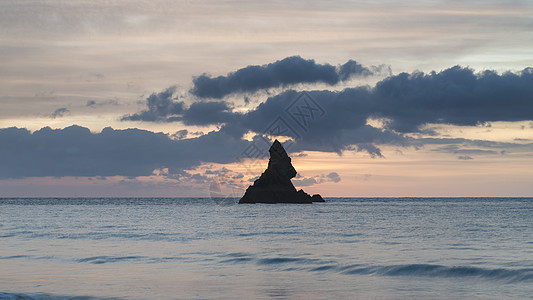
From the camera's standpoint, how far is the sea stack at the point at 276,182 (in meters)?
150

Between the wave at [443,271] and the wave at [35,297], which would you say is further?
the wave at [443,271]

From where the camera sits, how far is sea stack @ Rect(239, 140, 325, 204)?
15025 centimetres

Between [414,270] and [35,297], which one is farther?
[414,270]

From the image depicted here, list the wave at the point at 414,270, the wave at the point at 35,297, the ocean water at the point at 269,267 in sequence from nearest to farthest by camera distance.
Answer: the wave at the point at 35,297 < the ocean water at the point at 269,267 < the wave at the point at 414,270

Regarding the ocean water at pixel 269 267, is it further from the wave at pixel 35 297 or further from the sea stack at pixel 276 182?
the sea stack at pixel 276 182

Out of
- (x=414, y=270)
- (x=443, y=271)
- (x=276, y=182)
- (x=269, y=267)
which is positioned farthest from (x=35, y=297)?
(x=276, y=182)

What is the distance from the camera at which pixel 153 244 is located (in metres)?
40.2

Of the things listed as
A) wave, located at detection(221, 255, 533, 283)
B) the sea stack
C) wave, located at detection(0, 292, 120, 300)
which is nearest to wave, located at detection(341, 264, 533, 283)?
wave, located at detection(221, 255, 533, 283)

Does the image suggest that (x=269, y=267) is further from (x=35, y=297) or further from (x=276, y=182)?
(x=276, y=182)

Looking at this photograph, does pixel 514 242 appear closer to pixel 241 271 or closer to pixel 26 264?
pixel 241 271

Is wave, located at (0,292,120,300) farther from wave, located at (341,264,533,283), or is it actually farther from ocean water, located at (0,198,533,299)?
wave, located at (341,264,533,283)

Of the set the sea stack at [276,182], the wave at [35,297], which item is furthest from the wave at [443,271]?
the sea stack at [276,182]

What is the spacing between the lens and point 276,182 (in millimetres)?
151375

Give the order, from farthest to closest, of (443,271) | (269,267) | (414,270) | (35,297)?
1. (269,267)
2. (414,270)
3. (443,271)
4. (35,297)
